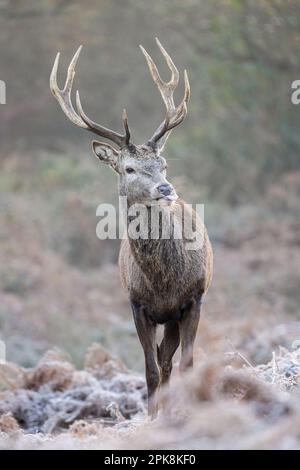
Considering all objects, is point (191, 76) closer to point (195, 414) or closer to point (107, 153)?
point (107, 153)

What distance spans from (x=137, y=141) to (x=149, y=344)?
1810cm

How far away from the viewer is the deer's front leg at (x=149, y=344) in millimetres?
8656

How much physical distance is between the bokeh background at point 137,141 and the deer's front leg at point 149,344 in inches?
138

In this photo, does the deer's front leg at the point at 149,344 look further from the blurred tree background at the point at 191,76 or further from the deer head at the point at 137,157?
the blurred tree background at the point at 191,76

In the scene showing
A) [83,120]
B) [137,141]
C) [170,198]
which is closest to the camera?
[170,198]

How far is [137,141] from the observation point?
26.5 meters

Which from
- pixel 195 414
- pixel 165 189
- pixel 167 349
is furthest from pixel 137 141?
pixel 195 414

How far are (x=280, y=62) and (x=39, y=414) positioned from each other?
15.1m

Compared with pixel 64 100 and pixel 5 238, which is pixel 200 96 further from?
pixel 64 100

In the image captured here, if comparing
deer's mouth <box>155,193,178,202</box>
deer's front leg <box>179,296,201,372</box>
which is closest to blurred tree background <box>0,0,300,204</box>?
deer's mouth <box>155,193,178,202</box>

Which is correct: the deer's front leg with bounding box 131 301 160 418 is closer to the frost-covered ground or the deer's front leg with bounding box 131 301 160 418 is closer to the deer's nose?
the frost-covered ground

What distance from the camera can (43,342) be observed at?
16.2m

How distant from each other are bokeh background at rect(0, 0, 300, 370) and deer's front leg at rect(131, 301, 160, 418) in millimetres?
3506

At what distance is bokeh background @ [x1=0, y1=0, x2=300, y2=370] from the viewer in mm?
17516
